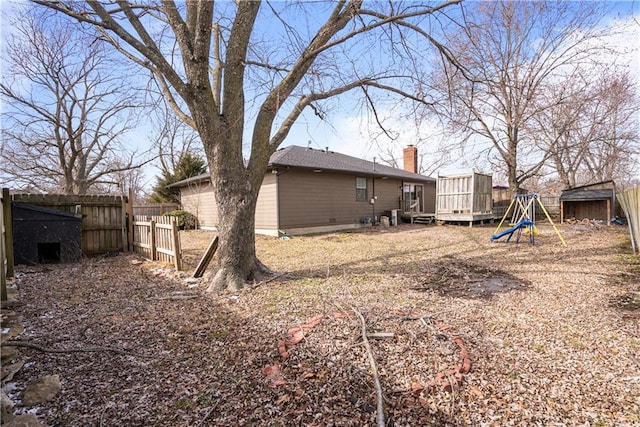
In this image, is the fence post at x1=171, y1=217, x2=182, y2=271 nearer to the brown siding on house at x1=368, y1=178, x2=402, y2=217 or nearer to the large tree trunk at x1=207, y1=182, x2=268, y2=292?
the large tree trunk at x1=207, y1=182, x2=268, y2=292

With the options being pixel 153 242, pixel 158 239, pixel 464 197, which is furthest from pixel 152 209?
pixel 464 197

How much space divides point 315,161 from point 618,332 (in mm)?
11949

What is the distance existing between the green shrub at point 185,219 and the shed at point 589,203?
61.1 ft

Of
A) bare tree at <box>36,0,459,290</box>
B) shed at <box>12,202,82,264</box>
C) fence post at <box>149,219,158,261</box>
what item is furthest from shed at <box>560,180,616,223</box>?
shed at <box>12,202,82,264</box>

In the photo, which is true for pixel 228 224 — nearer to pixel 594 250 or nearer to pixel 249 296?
pixel 249 296

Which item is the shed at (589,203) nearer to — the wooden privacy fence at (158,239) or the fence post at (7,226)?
the wooden privacy fence at (158,239)

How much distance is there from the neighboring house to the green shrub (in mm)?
363

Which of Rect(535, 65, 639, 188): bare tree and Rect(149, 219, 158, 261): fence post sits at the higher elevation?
Rect(535, 65, 639, 188): bare tree

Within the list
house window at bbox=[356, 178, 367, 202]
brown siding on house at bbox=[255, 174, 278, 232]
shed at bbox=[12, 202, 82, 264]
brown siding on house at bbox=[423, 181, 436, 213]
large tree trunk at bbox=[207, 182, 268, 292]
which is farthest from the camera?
brown siding on house at bbox=[423, 181, 436, 213]

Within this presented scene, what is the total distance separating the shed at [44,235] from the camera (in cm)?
650

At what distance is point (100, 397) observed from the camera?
2.28m

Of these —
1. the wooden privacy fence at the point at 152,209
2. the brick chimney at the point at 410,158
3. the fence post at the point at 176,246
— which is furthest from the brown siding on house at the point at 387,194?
the wooden privacy fence at the point at 152,209

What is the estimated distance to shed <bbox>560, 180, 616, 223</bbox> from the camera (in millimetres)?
14203

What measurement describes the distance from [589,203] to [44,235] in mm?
21019
